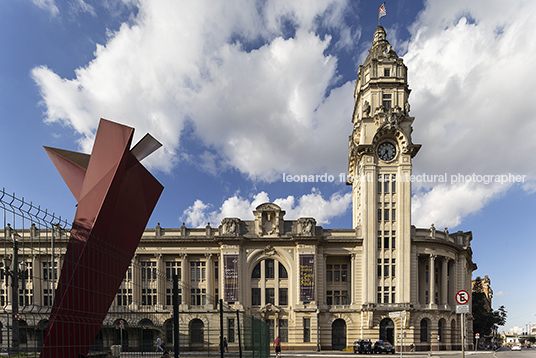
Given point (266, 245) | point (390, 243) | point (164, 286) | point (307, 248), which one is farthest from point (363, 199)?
point (164, 286)

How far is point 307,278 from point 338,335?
916 centimetres

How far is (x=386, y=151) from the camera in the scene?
2247 inches

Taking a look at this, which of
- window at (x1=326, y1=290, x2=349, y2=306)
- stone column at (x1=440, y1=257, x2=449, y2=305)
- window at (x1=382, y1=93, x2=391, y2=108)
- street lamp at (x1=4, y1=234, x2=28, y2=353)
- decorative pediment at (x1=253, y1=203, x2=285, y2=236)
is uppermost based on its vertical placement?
window at (x1=382, y1=93, x2=391, y2=108)

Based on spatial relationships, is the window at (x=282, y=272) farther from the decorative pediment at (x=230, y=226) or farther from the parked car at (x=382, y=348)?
the parked car at (x=382, y=348)

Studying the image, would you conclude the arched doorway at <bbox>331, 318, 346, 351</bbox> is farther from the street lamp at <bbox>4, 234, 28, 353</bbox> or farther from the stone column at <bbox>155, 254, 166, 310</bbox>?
the street lamp at <bbox>4, 234, 28, 353</bbox>

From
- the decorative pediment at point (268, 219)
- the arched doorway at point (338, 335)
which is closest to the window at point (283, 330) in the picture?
the arched doorway at point (338, 335)

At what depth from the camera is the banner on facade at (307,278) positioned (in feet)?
A: 177

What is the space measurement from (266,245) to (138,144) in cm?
4328

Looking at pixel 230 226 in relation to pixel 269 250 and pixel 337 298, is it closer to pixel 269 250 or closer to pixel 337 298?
pixel 269 250

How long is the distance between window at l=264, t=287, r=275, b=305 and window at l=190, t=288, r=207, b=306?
880 centimetres

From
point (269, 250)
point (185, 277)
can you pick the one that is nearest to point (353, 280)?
point (269, 250)

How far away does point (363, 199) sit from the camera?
5597 cm

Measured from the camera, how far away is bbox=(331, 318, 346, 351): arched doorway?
54.4 meters

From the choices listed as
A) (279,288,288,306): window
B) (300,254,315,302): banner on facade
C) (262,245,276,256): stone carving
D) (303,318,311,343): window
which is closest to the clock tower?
(300,254,315,302): banner on facade
